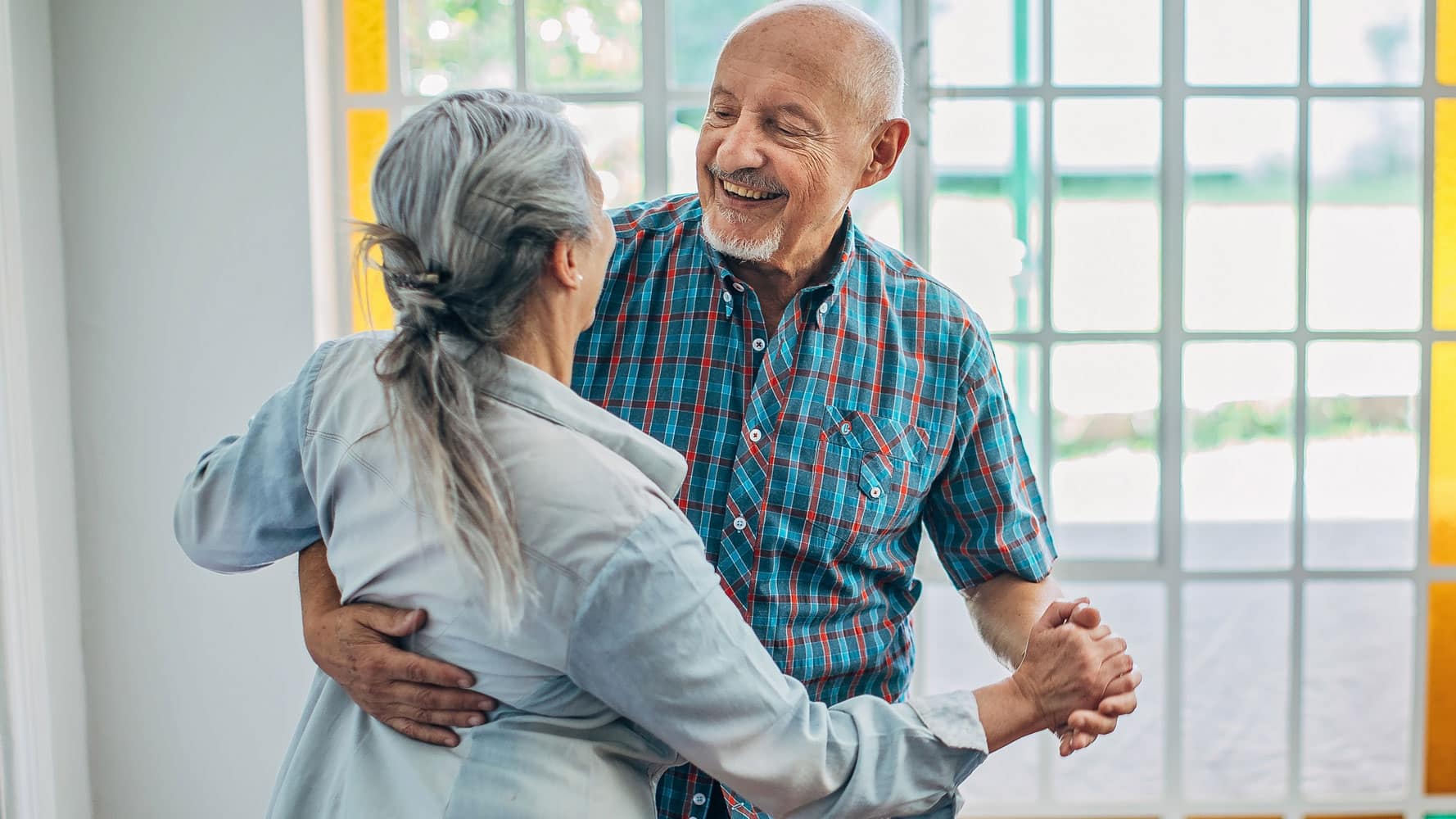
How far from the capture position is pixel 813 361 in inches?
69.9

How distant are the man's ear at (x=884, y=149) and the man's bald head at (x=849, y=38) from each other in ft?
0.12

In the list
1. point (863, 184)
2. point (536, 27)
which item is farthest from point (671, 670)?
point (536, 27)

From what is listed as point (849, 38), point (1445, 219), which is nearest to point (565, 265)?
point (849, 38)

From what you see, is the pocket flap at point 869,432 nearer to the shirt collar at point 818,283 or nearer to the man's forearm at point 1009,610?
the shirt collar at point 818,283

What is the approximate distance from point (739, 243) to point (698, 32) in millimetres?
1252

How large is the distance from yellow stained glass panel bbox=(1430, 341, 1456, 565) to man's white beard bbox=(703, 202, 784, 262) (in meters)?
2.07

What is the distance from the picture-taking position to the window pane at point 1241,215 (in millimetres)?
2883

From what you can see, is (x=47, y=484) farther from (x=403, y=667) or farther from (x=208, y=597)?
(x=403, y=667)

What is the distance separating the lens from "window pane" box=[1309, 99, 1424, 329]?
9.53ft

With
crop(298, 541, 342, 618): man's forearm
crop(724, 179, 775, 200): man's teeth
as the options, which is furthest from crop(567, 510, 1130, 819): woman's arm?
crop(724, 179, 775, 200): man's teeth

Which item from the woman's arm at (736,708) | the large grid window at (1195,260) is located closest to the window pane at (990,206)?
the large grid window at (1195,260)

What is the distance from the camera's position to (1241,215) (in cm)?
290

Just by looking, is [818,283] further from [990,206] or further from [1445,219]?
[1445,219]

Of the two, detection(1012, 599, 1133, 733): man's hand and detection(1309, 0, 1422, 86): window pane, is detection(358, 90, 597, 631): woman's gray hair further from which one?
detection(1309, 0, 1422, 86): window pane
